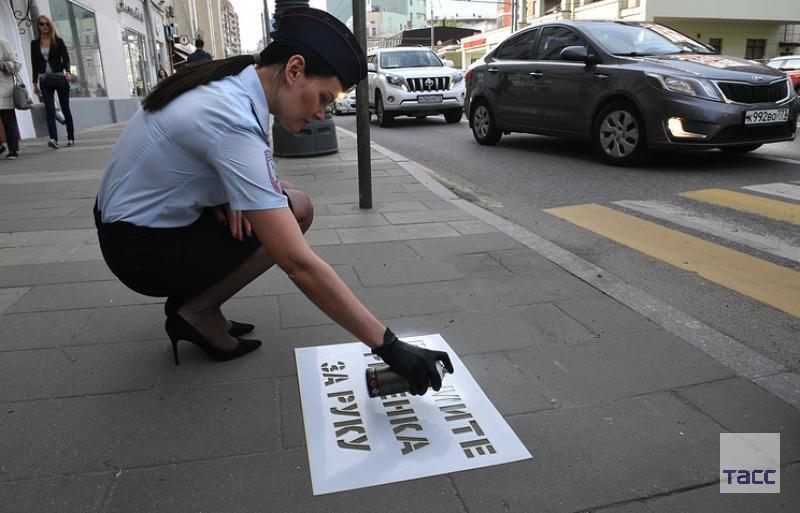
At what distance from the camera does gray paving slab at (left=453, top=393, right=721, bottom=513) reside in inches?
64.4

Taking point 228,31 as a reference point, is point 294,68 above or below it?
below

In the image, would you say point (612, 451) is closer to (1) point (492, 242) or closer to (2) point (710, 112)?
(1) point (492, 242)

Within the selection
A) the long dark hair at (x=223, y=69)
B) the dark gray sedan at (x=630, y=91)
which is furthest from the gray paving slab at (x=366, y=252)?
the dark gray sedan at (x=630, y=91)

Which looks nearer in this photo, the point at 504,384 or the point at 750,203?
the point at 504,384

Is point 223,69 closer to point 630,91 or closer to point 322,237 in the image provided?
point 322,237

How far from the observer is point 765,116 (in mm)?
6215

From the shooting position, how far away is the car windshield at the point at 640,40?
7152mm

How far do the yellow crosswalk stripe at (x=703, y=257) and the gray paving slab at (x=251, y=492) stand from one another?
2225 mm

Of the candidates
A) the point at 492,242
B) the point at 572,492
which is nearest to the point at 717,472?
the point at 572,492

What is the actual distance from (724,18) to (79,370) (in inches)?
1549

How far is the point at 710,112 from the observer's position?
19.8 feet

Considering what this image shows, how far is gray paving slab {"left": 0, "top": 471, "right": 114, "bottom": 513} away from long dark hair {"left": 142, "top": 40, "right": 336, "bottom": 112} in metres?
1.12

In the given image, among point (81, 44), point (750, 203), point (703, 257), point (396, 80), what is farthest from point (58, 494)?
point (81, 44)

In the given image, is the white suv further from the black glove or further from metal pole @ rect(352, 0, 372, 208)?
the black glove
